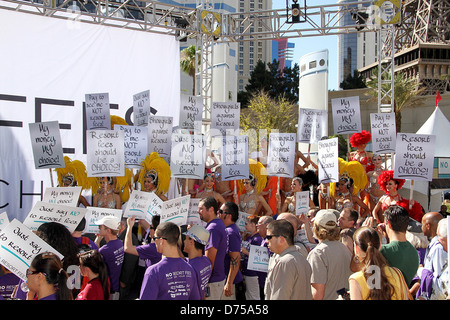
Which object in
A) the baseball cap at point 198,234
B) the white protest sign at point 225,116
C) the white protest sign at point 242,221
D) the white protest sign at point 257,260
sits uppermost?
the white protest sign at point 225,116

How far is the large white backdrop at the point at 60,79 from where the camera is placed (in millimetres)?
8867

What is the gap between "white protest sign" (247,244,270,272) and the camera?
471 cm

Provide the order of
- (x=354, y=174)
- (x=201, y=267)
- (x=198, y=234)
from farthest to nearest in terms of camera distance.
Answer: (x=354, y=174)
(x=198, y=234)
(x=201, y=267)

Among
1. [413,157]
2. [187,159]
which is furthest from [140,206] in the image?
[413,157]

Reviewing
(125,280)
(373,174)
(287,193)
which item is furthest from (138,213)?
(373,174)

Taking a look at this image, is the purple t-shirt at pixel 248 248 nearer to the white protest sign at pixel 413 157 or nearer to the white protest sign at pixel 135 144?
the white protest sign at pixel 413 157

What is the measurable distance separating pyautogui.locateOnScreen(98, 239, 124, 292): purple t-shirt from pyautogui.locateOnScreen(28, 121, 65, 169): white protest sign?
3.01 meters

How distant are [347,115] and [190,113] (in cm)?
282

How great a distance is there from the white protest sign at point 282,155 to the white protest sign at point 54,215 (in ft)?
12.1

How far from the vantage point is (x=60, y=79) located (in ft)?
31.2

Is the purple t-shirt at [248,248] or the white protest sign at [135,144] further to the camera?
the white protest sign at [135,144]

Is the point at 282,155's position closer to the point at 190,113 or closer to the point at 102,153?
the point at 190,113

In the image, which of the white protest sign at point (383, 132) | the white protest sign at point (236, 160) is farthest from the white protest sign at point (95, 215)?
the white protest sign at point (383, 132)

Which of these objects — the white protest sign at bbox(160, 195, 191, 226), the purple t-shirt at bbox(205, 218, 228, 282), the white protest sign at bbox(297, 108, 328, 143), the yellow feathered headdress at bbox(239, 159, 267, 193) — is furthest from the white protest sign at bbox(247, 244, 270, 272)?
the white protest sign at bbox(297, 108, 328, 143)
